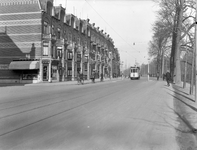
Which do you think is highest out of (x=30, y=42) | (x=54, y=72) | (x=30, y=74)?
(x=30, y=42)

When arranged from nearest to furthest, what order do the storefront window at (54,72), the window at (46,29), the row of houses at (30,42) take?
1. the row of houses at (30,42)
2. the window at (46,29)
3. the storefront window at (54,72)

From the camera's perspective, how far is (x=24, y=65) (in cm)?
3328

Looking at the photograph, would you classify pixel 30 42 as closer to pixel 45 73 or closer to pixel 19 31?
pixel 19 31

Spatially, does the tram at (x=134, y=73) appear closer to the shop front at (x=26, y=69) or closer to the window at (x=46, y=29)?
the window at (x=46, y=29)

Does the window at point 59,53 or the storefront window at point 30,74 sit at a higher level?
the window at point 59,53

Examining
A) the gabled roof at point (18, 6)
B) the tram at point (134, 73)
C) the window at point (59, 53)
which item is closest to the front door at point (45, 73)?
the window at point (59, 53)

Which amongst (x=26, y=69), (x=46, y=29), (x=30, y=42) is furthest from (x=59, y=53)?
(x=26, y=69)

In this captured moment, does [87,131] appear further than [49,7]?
No

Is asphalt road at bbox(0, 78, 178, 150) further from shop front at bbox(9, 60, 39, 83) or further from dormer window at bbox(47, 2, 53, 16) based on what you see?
dormer window at bbox(47, 2, 53, 16)

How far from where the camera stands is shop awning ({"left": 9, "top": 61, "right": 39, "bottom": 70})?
33.0 meters

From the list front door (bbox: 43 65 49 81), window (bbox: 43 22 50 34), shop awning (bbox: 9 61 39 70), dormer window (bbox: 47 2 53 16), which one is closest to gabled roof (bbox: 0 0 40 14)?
dormer window (bbox: 47 2 53 16)

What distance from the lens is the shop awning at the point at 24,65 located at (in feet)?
108

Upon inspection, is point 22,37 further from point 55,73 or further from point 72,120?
point 72,120

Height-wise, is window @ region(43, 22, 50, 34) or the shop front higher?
window @ region(43, 22, 50, 34)
